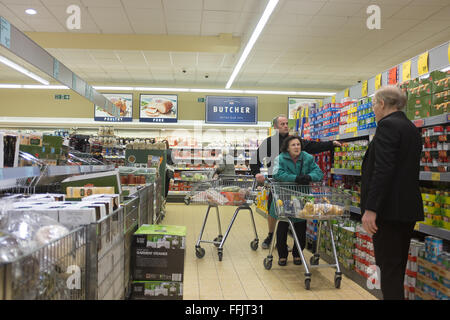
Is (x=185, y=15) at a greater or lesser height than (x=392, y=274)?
greater

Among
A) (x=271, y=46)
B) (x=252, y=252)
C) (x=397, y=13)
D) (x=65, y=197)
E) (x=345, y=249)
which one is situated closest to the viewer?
(x=65, y=197)

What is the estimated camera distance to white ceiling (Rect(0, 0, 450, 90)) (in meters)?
6.63

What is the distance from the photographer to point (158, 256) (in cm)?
272

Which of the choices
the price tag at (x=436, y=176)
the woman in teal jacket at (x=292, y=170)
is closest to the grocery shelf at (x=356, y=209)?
the woman in teal jacket at (x=292, y=170)

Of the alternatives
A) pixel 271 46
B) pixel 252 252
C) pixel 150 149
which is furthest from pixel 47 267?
pixel 271 46

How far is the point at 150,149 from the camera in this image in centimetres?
771

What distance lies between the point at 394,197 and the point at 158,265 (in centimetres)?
171

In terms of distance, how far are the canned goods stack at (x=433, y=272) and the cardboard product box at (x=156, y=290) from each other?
1812mm

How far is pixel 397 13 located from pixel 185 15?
158 inches

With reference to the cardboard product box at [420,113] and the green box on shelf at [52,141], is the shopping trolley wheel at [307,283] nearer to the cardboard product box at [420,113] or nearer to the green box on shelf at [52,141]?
the cardboard product box at [420,113]

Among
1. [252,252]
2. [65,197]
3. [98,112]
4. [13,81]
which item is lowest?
[252,252]

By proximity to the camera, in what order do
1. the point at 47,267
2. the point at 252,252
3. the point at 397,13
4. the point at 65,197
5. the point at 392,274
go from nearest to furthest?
1. the point at 47,267
2. the point at 392,274
3. the point at 65,197
4. the point at 252,252
5. the point at 397,13
